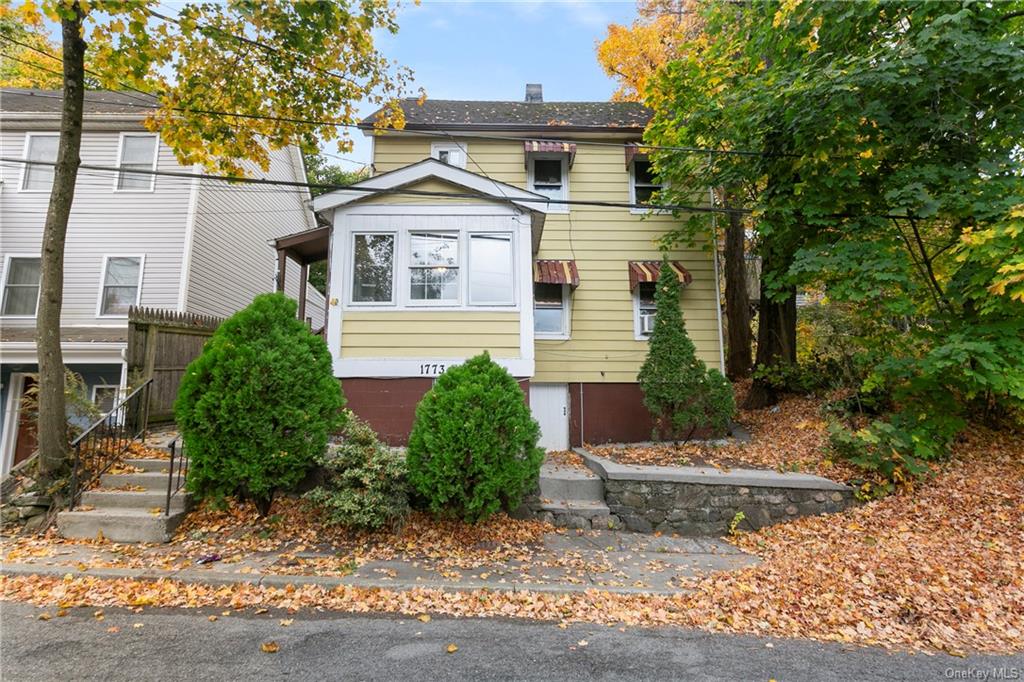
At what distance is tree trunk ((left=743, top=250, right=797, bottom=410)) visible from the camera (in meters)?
9.95

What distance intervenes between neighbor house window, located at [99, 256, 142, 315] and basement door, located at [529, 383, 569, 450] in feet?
30.7

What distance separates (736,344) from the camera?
472 inches

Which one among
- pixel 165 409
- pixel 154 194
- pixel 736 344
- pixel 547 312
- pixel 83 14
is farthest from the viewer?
pixel 736 344

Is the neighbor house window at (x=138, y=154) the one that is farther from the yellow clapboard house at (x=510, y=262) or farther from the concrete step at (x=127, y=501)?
the concrete step at (x=127, y=501)

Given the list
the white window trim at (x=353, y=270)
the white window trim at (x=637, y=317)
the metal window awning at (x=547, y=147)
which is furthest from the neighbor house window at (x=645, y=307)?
the white window trim at (x=353, y=270)

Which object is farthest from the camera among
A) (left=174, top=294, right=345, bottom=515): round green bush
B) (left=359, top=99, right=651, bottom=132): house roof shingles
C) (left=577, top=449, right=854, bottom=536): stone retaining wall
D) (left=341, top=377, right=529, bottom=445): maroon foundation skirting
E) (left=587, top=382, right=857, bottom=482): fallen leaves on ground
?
(left=359, top=99, right=651, bottom=132): house roof shingles

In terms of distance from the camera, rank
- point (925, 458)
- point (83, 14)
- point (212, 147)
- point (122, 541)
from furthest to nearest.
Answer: point (212, 147), point (925, 458), point (83, 14), point (122, 541)

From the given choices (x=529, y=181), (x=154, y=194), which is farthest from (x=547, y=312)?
(x=154, y=194)

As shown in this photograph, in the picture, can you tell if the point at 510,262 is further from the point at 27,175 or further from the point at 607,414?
the point at 27,175

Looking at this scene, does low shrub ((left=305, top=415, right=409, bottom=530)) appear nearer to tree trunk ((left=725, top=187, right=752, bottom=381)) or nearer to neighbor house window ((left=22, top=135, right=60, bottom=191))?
tree trunk ((left=725, top=187, right=752, bottom=381))

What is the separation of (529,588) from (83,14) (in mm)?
8010

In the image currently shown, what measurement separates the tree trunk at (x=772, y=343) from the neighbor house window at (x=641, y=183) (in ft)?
9.49

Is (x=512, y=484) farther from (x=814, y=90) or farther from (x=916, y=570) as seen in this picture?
(x=814, y=90)

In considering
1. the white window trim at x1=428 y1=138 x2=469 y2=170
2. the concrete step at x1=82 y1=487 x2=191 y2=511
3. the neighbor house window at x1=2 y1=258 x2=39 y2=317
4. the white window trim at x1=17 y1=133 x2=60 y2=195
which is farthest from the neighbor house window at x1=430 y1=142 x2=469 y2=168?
the neighbor house window at x1=2 y1=258 x2=39 y2=317
